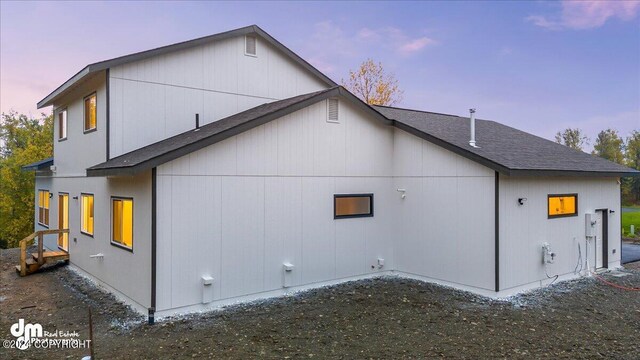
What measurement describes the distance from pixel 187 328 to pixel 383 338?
10.0ft

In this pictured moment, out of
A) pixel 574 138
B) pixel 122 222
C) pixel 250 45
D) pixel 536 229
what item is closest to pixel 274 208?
pixel 122 222

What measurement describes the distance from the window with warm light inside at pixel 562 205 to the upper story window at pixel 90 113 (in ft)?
34.8

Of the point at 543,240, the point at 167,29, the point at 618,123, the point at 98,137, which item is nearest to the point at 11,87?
the point at 167,29

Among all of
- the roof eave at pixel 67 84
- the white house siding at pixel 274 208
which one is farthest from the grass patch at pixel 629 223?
the roof eave at pixel 67 84

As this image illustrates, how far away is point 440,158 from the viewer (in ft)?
29.3

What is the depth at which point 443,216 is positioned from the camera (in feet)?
29.1

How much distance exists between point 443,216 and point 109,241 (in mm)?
7319

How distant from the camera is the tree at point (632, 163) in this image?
39.5 m

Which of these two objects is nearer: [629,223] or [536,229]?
[536,229]

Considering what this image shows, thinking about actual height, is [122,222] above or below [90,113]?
below

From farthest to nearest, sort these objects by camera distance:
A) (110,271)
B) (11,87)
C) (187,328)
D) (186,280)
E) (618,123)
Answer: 1. (618,123)
2. (11,87)
3. (110,271)
4. (186,280)
5. (187,328)

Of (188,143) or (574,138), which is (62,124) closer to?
(188,143)

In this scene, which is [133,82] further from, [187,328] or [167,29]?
[167,29]

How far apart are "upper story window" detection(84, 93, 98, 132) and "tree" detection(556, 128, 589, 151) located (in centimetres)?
4679
